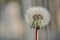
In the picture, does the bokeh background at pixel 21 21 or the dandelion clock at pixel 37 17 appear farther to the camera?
the bokeh background at pixel 21 21

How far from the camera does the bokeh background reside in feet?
5.70

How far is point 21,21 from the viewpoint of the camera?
175cm

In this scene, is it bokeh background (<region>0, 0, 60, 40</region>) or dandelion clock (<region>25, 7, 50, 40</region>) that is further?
bokeh background (<region>0, 0, 60, 40</region>)

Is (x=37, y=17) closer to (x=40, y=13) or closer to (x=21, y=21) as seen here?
(x=40, y=13)

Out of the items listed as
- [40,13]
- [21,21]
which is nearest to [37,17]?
[40,13]

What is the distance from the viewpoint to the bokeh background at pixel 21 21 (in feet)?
5.70

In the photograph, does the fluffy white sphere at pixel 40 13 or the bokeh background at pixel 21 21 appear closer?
the fluffy white sphere at pixel 40 13

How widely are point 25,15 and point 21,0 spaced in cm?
16

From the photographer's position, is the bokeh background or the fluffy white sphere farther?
the bokeh background

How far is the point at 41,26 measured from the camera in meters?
1.65

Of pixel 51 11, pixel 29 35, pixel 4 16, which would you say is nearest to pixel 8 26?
pixel 4 16

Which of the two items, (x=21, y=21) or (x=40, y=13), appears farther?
(x=21, y=21)

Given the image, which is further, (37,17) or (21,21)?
(21,21)

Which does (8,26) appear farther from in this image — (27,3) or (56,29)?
(56,29)
